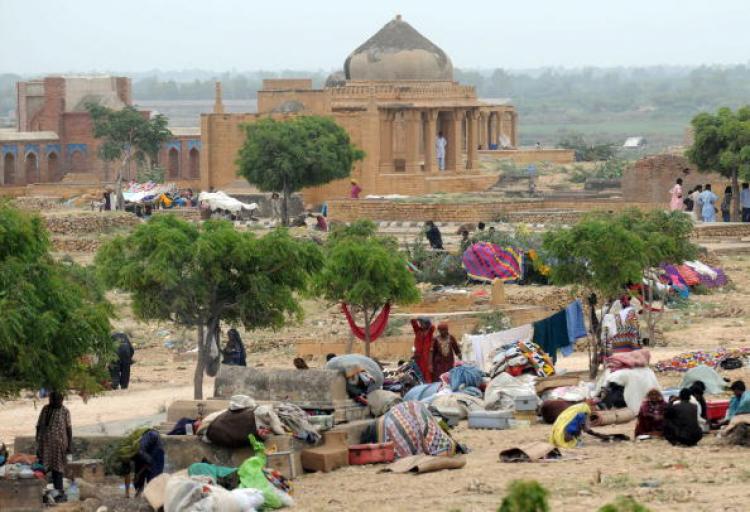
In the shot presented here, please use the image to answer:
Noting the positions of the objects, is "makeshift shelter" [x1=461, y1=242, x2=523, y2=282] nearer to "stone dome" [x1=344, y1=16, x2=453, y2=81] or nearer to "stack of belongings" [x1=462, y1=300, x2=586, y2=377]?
"stack of belongings" [x1=462, y1=300, x2=586, y2=377]

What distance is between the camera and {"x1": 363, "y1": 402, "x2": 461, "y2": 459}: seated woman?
15688mm

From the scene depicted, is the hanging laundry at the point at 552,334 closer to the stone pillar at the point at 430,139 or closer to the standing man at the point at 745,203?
the standing man at the point at 745,203

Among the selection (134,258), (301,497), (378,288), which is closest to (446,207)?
(378,288)

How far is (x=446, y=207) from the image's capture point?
40562 millimetres

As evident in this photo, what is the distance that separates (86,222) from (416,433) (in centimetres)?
2526

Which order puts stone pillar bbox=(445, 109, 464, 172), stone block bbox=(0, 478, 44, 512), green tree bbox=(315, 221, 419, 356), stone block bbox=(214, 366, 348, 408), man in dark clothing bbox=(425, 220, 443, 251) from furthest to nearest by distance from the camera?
stone pillar bbox=(445, 109, 464, 172) → man in dark clothing bbox=(425, 220, 443, 251) → green tree bbox=(315, 221, 419, 356) → stone block bbox=(214, 366, 348, 408) → stone block bbox=(0, 478, 44, 512)

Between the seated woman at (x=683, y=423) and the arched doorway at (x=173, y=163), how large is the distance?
4776cm

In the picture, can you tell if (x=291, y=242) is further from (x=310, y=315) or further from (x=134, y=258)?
(x=310, y=315)

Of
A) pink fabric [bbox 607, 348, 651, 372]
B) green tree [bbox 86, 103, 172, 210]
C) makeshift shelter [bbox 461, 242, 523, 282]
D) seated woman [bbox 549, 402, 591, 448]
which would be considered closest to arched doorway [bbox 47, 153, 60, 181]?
green tree [bbox 86, 103, 172, 210]

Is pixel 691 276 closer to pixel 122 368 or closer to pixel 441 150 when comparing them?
pixel 122 368

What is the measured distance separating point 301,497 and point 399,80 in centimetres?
3911

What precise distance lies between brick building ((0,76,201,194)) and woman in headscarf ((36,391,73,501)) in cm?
4353

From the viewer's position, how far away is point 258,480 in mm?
14102

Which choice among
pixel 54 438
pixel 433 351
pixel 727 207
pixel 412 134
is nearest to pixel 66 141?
pixel 412 134
